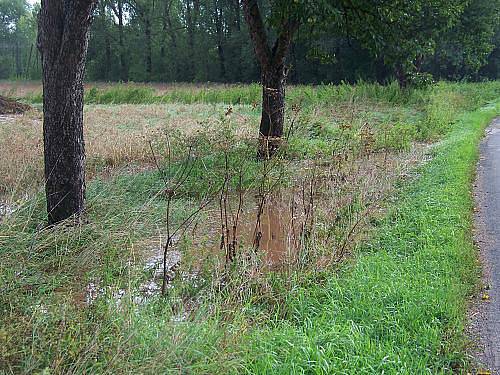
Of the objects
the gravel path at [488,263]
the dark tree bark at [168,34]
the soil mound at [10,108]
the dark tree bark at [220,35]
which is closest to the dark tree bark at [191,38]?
the dark tree bark at [168,34]

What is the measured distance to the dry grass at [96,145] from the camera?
28.0 feet

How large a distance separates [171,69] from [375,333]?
5516 cm

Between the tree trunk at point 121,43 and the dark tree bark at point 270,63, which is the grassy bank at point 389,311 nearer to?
the dark tree bark at point 270,63

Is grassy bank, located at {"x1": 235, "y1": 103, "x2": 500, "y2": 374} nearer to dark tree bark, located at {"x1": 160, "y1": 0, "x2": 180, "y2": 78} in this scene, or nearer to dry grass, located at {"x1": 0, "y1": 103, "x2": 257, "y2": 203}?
dry grass, located at {"x1": 0, "y1": 103, "x2": 257, "y2": 203}

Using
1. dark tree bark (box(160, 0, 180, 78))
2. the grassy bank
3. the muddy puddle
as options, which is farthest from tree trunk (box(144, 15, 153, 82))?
the grassy bank

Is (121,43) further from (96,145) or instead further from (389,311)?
(389,311)

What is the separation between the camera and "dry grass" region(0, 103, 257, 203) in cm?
853

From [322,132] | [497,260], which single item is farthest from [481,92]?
[497,260]

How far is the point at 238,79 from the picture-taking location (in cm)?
5250

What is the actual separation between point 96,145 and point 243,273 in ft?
26.3

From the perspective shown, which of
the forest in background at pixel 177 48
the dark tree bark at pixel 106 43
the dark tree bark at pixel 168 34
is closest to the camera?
the forest in background at pixel 177 48

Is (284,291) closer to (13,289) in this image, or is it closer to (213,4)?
(13,289)

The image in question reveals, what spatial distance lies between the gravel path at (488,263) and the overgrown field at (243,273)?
17cm

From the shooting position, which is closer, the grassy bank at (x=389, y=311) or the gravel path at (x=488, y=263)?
the grassy bank at (x=389, y=311)
